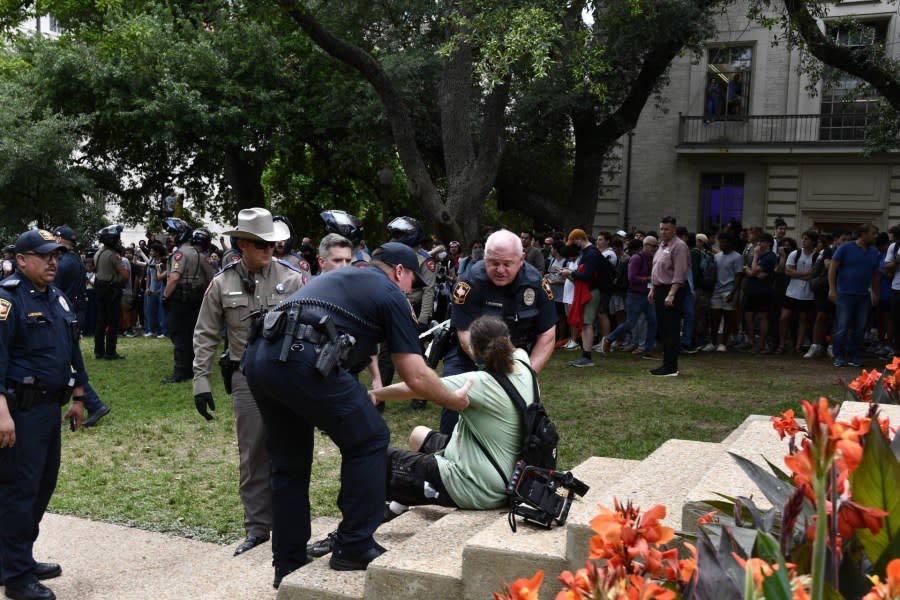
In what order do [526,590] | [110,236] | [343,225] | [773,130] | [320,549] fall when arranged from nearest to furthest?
1. [526,590]
2. [320,549]
3. [343,225]
4. [110,236]
5. [773,130]

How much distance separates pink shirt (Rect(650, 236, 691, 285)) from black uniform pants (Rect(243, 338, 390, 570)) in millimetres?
7765

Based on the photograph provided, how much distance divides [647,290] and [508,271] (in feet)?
26.6

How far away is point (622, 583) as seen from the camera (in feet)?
5.10

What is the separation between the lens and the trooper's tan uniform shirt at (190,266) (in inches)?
477

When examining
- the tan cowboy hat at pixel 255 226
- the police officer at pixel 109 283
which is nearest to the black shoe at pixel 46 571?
the tan cowboy hat at pixel 255 226

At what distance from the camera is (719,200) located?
28219mm

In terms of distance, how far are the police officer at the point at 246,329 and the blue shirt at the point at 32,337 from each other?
816 millimetres

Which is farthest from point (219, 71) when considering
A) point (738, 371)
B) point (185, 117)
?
point (738, 371)

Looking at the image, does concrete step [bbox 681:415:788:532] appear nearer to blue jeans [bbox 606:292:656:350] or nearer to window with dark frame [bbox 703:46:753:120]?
blue jeans [bbox 606:292:656:350]

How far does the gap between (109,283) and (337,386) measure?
37.7 ft

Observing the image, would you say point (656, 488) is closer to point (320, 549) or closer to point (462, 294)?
point (320, 549)

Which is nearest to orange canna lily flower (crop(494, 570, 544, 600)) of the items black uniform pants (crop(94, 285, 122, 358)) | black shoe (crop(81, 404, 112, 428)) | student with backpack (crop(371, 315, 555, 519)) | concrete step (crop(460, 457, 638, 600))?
concrete step (crop(460, 457, 638, 600))

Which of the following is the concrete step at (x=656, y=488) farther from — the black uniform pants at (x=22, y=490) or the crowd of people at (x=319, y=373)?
the black uniform pants at (x=22, y=490)

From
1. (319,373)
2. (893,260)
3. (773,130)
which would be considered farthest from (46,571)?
(773,130)
